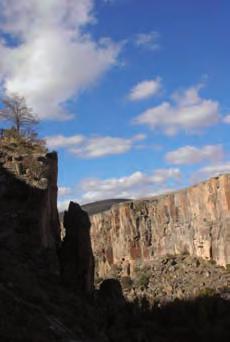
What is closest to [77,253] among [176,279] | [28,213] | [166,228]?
[28,213]

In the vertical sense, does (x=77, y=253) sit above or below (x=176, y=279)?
above

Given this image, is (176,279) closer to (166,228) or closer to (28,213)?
(166,228)

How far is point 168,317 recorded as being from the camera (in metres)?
76.2

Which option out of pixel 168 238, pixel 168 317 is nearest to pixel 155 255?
pixel 168 238

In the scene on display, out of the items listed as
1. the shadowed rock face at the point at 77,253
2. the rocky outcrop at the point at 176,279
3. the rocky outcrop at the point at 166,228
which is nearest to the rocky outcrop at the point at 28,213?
the shadowed rock face at the point at 77,253

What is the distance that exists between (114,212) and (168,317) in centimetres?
9503

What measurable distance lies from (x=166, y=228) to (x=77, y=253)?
121 metres

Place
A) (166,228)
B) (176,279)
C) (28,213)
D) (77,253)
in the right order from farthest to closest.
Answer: (166,228) → (176,279) → (77,253) → (28,213)

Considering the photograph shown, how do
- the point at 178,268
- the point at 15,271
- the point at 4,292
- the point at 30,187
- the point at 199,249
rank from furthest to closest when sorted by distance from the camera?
the point at 199,249, the point at 178,268, the point at 30,187, the point at 15,271, the point at 4,292

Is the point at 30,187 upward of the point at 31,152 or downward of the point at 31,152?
downward

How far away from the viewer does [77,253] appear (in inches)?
1710

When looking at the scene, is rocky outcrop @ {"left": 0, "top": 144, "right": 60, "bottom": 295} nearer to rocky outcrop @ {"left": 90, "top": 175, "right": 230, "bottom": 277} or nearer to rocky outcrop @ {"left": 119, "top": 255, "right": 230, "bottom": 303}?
rocky outcrop @ {"left": 119, "top": 255, "right": 230, "bottom": 303}

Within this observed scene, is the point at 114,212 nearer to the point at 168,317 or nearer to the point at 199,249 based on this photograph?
the point at 199,249

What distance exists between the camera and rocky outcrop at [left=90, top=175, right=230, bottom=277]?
466 ft
